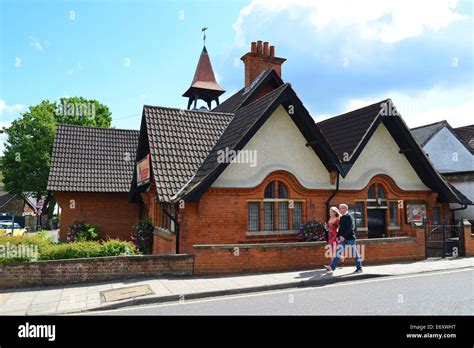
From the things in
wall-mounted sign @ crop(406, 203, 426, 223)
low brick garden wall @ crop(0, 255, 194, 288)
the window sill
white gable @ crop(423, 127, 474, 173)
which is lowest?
low brick garden wall @ crop(0, 255, 194, 288)

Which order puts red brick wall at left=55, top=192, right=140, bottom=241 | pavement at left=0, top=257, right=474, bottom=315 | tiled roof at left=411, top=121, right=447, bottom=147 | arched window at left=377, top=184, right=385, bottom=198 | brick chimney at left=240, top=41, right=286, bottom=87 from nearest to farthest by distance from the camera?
pavement at left=0, top=257, right=474, bottom=315
arched window at left=377, top=184, right=385, bottom=198
red brick wall at left=55, top=192, right=140, bottom=241
brick chimney at left=240, top=41, right=286, bottom=87
tiled roof at left=411, top=121, right=447, bottom=147

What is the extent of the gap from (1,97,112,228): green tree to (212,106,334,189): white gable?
1336 inches

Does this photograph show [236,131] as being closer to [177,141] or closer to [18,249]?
[177,141]

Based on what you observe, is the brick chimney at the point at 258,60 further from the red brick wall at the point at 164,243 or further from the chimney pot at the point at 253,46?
the red brick wall at the point at 164,243

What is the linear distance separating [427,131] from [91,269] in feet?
75.7

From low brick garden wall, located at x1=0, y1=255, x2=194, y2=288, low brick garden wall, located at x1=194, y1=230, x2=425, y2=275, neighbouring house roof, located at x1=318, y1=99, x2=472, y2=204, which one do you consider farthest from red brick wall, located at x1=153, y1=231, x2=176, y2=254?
neighbouring house roof, located at x1=318, y1=99, x2=472, y2=204

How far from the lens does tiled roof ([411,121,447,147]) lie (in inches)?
911

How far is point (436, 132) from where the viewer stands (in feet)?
75.7

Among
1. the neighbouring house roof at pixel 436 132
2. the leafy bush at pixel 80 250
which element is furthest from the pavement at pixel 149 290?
the neighbouring house roof at pixel 436 132

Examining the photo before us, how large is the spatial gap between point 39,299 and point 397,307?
7.63 m

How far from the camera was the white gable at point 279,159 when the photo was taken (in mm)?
12305

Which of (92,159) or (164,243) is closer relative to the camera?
(164,243)

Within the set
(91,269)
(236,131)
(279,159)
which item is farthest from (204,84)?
→ (91,269)

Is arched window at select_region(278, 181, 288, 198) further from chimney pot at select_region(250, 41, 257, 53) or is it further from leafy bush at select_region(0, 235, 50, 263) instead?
chimney pot at select_region(250, 41, 257, 53)
